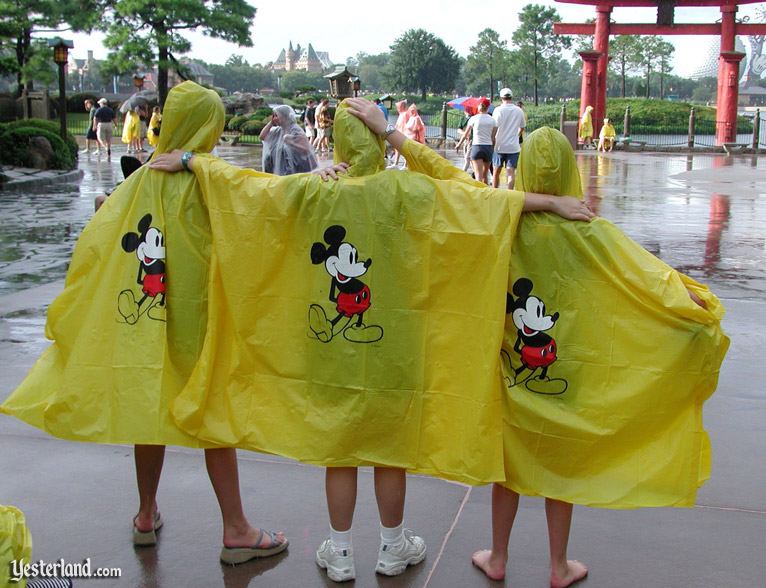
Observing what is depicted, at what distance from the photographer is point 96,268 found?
291 cm

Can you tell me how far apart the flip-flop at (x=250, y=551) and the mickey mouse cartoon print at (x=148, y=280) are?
0.88 meters

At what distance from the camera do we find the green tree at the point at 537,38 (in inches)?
2265

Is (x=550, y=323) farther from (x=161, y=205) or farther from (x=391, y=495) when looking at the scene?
(x=161, y=205)

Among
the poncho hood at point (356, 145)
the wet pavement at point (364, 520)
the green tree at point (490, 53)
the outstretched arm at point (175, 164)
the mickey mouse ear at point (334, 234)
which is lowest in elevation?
the wet pavement at point (364, 520)

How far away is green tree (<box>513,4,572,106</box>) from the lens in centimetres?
5753

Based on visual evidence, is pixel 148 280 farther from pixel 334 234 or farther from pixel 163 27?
pixel 163 27

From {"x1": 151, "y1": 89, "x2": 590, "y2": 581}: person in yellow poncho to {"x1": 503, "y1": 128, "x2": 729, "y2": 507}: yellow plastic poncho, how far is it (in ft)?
0.32

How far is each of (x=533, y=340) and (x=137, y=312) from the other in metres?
1.36

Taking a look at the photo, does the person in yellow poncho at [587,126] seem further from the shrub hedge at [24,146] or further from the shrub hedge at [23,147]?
the shrub hedge at [23,147]

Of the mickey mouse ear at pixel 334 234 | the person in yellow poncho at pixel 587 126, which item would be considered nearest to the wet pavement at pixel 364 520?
the mickey mouse ear at pixel 334 234

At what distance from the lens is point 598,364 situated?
8.73 feet

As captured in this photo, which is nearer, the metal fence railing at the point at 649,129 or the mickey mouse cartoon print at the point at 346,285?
the mickey mouse cartoon print at the point at 346,285

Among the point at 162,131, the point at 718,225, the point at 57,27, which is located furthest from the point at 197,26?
the point at 162,131

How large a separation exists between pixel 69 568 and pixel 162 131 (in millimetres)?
1588
